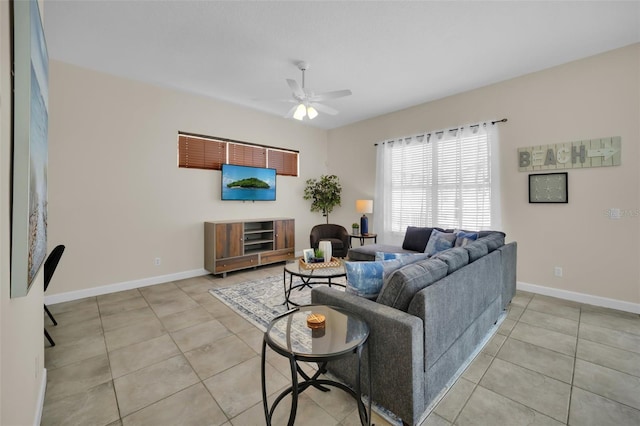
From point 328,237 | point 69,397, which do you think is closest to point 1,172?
point 69,397

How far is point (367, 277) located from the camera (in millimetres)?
1889

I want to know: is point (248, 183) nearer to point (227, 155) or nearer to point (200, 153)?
point (227, 155)

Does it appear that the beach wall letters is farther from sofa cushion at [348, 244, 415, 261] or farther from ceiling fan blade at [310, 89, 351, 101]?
ceiling fan blade at [310, 89, 351, 101]

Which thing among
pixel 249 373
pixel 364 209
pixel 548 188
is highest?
pixel 548 188

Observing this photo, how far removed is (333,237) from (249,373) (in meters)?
3.58

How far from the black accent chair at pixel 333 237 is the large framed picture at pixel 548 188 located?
2939 millimetres

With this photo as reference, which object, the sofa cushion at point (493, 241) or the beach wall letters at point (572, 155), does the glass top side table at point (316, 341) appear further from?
the beach wall letters at point (572, 155)

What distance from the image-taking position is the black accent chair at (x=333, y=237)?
16.9 ft

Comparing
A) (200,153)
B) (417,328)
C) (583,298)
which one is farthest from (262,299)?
(583,298)

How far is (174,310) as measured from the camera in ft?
10.4

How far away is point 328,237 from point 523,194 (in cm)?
321

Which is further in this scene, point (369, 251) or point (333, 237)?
point (333, 237)

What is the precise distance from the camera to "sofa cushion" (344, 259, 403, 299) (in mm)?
1885

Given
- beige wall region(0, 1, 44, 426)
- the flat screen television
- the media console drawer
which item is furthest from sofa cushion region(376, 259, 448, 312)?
the flat screen television
